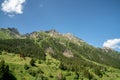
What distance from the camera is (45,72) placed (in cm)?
18400

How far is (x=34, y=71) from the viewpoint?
559ft

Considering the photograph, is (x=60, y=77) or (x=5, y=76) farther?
(x=60, y=77)

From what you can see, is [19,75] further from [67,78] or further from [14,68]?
[67,78]

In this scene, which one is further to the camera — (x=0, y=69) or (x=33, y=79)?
(x=33, y=79)

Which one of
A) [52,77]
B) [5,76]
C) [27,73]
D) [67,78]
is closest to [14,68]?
[27,73]

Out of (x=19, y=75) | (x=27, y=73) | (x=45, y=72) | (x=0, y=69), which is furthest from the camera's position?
(x=45, y=72)

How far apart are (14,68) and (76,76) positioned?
60.6 m

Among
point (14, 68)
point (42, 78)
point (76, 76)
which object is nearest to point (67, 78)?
point (76, 76)

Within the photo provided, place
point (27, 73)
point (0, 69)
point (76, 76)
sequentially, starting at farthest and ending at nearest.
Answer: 1. point (76, 76)
2. point (27, 73)
3. point (0, 69)

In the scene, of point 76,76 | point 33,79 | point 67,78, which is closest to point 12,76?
Result: point 33,79

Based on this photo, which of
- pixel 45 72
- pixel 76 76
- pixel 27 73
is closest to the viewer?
pixel 27 73

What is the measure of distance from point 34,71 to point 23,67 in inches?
377

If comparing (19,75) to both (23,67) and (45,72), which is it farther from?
(45,72)

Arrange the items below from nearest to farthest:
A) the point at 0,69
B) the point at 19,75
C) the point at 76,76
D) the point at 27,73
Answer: the point at 0,69 < the point at 19,75 < the point at 27,73 < the point at 76,76
